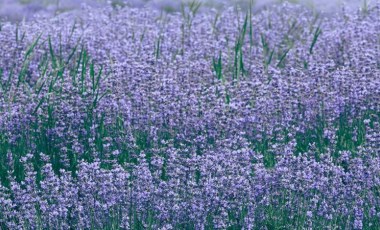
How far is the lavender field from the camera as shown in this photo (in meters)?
4.31

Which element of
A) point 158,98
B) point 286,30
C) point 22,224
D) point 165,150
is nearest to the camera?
point 22,224

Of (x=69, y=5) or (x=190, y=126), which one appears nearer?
(x=190, y=126)

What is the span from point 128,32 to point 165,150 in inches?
96.7

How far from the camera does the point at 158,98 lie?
5.35 m

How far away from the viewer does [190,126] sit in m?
5.25

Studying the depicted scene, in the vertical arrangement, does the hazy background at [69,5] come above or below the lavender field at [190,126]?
above

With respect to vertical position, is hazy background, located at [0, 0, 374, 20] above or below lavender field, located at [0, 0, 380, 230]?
above

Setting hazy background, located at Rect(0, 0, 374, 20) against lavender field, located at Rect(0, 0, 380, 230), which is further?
hazy background, located at Rect(0, 0, 374, 20)

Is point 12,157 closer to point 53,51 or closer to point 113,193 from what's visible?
point 113,193

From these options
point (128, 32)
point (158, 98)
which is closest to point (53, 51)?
point (128, 32)

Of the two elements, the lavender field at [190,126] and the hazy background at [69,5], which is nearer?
the lavender field at [190,126]

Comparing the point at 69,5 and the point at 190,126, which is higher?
the point at 69,5

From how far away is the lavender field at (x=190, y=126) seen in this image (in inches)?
170

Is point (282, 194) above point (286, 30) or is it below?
below
